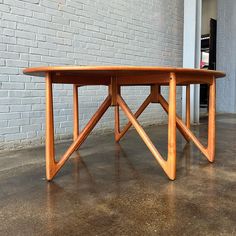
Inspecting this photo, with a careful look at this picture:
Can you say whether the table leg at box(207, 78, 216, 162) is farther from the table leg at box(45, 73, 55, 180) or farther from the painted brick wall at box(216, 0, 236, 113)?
the painted brick wall at box(216, 0, 236, 113)

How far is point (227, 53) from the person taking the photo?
590cm

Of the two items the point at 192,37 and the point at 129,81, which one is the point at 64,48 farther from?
the point at 192,37

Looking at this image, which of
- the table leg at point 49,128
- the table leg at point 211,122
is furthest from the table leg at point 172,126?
the table leg at point 49,128

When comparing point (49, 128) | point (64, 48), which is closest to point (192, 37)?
point (64, 48)

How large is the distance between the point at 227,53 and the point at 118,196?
544 centimetres

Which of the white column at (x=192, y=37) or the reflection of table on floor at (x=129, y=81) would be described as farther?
the white column at (x=192, y=37)

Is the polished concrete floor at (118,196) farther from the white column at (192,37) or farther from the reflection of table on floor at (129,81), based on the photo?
the white column at (192,37)

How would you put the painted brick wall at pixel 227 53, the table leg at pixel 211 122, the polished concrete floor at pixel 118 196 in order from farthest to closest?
the painted brick wall at pixel 227 53
the table leg at pixel 211 122
the polished concrete floor at pixel 118 196

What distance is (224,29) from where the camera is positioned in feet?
19.4

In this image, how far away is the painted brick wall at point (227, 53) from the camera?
581cm

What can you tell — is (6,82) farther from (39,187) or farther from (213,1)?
(213,1)

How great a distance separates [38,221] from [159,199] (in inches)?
20.4

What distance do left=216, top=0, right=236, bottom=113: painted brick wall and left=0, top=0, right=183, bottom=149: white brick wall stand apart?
9.15 ft

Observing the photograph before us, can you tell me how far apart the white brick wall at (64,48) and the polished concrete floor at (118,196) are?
15.9 inches
